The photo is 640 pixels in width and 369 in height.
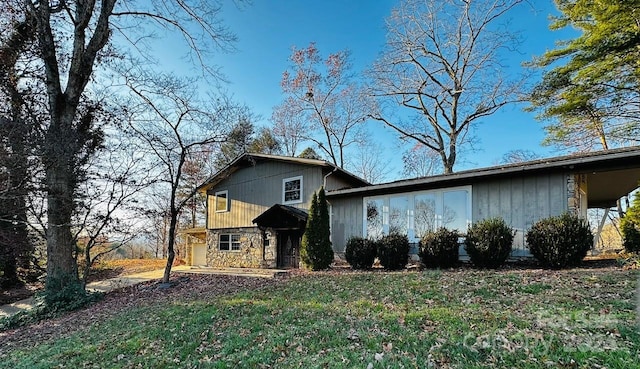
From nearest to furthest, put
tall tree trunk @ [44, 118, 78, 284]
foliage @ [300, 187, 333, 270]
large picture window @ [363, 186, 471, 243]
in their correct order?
1. tall tree trunk @ [44, 118, 78, 284]
2. large picture window @ [363, 186, 471, 243]
3. foliage @ [300, 187, 333, 270]

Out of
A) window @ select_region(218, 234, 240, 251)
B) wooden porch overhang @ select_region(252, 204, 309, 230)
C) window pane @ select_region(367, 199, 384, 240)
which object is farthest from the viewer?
window @ select_region(218, 234, 240, 251)

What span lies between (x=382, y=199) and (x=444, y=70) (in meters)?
11.8

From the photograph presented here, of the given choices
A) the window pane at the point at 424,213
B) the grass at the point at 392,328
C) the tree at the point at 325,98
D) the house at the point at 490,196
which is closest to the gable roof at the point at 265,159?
the house at the point at 490,196

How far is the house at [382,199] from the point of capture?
8.91m

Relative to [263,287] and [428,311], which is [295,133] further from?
[428,311]

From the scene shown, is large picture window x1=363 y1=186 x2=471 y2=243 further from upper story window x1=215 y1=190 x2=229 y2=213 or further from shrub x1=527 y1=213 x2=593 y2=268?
upper story window x1=215 y1=190 x2=229 y2=213

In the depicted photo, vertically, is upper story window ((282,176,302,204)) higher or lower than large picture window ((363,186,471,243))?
higher

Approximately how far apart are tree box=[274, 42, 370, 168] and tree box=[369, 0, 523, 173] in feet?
9.20

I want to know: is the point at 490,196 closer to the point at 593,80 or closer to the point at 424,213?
the point at 424,213

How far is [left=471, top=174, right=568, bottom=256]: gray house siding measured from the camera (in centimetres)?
889

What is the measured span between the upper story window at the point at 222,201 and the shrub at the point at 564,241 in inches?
529

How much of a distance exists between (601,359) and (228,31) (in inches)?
517

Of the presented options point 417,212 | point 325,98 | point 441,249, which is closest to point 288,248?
point 417,212

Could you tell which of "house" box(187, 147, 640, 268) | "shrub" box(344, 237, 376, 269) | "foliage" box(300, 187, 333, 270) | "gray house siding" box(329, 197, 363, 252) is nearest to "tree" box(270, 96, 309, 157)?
"house" box(187, 147, 640, 268)
